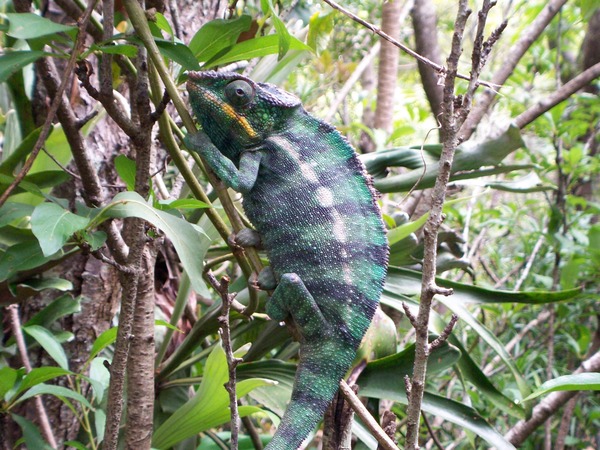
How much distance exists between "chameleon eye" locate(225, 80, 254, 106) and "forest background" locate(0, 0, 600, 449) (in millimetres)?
43

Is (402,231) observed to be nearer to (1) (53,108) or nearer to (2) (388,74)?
(1) (53,108)

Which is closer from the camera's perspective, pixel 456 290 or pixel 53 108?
pixel 53 108

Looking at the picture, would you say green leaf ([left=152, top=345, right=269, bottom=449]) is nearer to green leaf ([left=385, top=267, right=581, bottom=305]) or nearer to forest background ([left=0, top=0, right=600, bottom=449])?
forest background ([left=0, top=0, right=600, bottom=449])

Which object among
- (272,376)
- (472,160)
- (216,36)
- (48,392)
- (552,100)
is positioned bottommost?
(48,392)

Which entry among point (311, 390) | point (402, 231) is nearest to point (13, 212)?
point (311, 390)

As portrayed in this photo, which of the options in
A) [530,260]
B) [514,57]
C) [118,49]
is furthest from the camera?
[530,260]

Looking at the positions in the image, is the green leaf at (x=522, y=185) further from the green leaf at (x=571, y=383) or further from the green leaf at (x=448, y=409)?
the green leaf at (x=571, y=383)

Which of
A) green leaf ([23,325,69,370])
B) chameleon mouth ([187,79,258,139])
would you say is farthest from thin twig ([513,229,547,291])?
green leaf ([23,325,69,370])

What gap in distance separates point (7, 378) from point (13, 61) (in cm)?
49

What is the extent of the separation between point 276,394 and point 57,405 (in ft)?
1.65

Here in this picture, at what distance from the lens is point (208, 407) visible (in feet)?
3.46

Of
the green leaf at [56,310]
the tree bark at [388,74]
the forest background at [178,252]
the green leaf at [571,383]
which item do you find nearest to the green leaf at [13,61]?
the forest background at [178,252]

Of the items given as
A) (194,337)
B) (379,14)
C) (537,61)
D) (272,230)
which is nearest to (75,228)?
(272,230)

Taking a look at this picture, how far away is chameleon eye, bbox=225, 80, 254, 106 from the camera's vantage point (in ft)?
3.22
